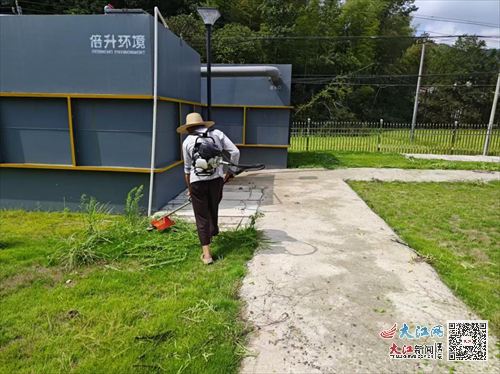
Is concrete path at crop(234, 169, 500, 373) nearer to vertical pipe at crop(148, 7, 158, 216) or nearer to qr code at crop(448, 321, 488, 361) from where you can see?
qr code at crop(448, 321, 488, 361)

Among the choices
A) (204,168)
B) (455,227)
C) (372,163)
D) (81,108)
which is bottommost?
(372,163)

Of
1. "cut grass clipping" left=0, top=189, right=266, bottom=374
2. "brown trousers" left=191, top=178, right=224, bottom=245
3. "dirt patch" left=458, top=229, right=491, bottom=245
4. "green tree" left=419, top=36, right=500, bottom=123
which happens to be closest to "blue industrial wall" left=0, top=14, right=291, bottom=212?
"cut grass clipping" left=0, top=189, right=266, bottom=374

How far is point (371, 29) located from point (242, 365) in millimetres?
38219

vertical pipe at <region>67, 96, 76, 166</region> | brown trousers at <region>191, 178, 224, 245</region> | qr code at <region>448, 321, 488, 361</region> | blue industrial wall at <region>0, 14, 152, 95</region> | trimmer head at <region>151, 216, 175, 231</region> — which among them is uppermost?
blue industrial wall at <region>0, 14, 152, 95</region>

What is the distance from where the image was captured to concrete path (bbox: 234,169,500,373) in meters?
2.29

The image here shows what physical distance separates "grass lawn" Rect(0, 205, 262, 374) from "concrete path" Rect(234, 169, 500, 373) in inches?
9.6

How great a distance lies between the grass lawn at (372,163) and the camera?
35.7 ft

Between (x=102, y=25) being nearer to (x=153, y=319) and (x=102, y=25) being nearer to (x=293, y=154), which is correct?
(x=153, y=319)

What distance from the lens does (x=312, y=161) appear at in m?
11.4

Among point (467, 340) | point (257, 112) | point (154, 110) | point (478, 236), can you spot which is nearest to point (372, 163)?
point (257, 112)

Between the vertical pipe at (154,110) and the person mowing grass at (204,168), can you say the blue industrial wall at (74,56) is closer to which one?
the vertical pipe at (154,110)

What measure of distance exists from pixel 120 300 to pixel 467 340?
2714mm

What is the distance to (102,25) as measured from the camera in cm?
500

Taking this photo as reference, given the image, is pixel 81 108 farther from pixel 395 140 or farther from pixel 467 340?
pixel 395 140
